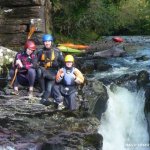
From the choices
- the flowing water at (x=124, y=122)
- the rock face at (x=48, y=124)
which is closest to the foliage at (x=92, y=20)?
the flowing water at (x=124, y=122)

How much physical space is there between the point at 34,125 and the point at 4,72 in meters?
4.59

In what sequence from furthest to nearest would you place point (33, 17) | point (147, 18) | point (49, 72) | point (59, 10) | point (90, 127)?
1. point (147, 18)
2. point (59, 10)
3. point (33, 17)
4. point (49, 72)
5. point (90, 127)

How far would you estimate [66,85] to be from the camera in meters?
10.5

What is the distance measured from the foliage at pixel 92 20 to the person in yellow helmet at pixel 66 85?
31.1 ft

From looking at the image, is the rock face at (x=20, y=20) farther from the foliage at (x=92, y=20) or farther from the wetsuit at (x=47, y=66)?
the wetsuit at (x=47, y=66)

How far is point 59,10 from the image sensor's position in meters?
20.1

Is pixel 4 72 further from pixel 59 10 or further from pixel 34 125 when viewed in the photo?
pixel 59 10

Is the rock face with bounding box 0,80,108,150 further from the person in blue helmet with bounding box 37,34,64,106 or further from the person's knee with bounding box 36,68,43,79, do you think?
the person's knee with bounding box 36,68,43,79

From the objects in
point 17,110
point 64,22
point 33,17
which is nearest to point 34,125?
point 17,110

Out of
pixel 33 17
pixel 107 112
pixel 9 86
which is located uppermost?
pixel 33 17

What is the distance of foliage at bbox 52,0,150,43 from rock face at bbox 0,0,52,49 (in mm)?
2513

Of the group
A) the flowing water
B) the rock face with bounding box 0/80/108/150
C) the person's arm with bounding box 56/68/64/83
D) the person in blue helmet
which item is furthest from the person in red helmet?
the flowing water

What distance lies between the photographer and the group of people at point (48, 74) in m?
10.4

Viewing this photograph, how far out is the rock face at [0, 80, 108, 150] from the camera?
30.0ft
